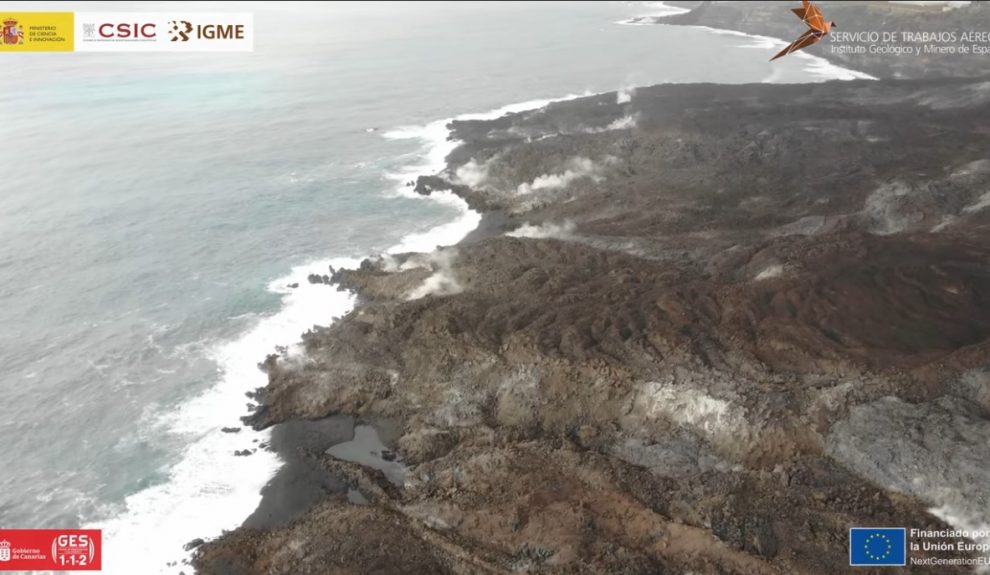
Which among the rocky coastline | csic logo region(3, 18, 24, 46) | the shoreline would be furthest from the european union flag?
csic logo region(3, 18, 24, 46)

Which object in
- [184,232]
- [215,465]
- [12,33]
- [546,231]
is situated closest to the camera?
[215,465]

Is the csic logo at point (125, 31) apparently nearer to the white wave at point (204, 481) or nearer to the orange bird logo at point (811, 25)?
the white wave at point (204, 481)

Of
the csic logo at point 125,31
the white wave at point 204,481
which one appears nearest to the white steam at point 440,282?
the white wave at point 204,481

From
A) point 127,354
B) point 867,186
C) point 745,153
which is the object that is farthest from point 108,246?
point 867,186

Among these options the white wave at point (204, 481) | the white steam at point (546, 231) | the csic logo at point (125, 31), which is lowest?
the white wave at point (204, 481)

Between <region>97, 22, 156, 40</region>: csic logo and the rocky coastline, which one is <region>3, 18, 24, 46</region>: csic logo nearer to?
<region>97, 22, 156, 40</region>: csic logo

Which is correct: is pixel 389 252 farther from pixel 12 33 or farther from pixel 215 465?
pixel 12 33

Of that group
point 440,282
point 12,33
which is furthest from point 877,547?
point 12,33
